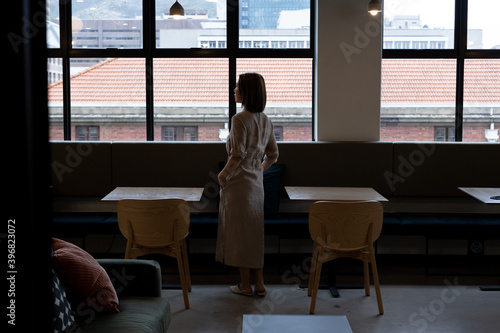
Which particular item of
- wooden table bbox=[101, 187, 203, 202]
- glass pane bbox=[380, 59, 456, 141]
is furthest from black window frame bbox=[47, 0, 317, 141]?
wooden table bbox=[101, 187, 203, 202]

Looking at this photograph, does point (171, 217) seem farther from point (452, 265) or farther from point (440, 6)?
point (440, 6)

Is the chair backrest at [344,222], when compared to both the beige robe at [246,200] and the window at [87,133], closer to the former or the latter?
the beige robe at [246,200]

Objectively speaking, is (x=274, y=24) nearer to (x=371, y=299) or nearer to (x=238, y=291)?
(x=238, y=291)

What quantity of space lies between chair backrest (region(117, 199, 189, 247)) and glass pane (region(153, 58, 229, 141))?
6.69 feet

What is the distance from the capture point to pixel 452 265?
5.20 m

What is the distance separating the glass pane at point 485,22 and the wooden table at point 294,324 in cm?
415

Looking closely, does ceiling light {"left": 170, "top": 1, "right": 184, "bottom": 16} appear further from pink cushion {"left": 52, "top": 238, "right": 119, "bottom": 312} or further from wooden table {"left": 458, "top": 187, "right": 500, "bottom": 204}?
pink cushion {"left": 52, "top": 238, "right": 119, "bottom": 312}

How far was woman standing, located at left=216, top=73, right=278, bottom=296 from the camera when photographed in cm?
397

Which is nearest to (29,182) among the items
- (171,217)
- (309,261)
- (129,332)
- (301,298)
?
(129,332)

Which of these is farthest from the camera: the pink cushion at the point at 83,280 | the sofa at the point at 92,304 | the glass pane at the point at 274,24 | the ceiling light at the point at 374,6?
the glass pane at the point at 274,24

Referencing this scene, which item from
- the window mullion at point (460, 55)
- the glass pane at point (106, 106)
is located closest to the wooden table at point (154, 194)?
the glass pane at point (106, 106)

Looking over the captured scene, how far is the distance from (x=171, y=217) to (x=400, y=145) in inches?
101

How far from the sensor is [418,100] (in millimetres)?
5801

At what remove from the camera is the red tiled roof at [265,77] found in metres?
5.77
